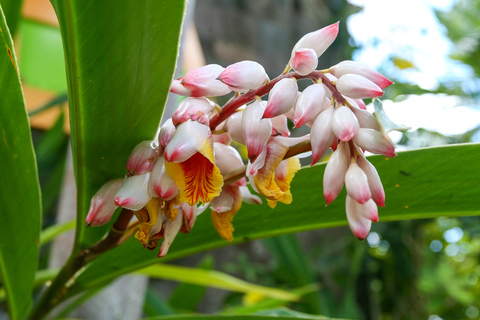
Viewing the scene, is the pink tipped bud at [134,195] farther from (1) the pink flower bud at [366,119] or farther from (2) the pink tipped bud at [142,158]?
(1) the pink flower bud at [366,119]

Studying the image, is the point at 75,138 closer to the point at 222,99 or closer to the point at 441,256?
the point at 222,99

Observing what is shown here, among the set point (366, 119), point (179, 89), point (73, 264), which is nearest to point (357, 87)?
point (366, 119)

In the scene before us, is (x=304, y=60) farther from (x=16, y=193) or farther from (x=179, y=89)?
(x=16, y=193)

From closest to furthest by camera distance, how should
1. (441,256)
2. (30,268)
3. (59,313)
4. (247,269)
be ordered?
1. (30,268)
2. (59,313)
3. (247,269)
4. (441,256)

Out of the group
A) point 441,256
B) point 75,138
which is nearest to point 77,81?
point 75,138

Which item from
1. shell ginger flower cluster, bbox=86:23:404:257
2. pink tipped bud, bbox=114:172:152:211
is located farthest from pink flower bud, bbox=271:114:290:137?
pink tipped bud, bbox=114:172:152:211

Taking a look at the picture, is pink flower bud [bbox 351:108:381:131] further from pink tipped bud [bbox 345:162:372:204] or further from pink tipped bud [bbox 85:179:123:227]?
pink tipped bud [bbox 85:179:123:227]

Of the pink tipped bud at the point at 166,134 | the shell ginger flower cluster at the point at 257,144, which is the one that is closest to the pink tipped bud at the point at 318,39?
the shell ginger flower cluster at the point at 257,144
